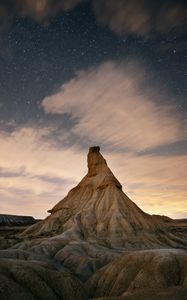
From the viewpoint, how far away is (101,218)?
8550cm

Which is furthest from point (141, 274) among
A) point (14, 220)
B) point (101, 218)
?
point (14, 220)

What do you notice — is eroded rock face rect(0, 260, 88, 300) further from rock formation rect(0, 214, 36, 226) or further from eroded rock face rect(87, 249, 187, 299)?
rock formation rect(0, 214, 36, 226)

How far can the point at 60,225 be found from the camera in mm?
89875

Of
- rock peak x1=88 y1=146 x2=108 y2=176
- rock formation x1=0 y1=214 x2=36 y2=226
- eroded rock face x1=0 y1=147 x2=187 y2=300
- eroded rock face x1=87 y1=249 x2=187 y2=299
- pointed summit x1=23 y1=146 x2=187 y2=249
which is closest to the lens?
eroded rock face x1=0 y1=147 x2=187 y2=300

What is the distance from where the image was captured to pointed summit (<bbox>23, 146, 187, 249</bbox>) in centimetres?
7919

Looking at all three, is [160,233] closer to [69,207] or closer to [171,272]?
[69,207]

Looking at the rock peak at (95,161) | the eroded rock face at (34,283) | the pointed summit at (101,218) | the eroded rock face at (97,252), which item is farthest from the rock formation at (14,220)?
the eroded rock face at (34,283)

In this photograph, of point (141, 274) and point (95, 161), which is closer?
point (141, 274)

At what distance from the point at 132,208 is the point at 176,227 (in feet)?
72.4

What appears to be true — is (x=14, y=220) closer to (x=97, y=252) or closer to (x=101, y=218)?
(x=101, y=218)

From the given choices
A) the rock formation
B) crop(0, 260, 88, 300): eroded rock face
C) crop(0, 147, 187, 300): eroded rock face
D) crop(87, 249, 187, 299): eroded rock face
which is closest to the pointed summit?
crop(0, 147, 187, 300): eroded rock face

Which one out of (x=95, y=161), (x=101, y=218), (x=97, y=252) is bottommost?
(x=97, y=252)

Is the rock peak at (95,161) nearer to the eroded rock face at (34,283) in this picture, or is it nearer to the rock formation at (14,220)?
the rock formation at (14,220)

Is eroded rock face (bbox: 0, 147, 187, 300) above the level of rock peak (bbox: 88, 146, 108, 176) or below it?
below
